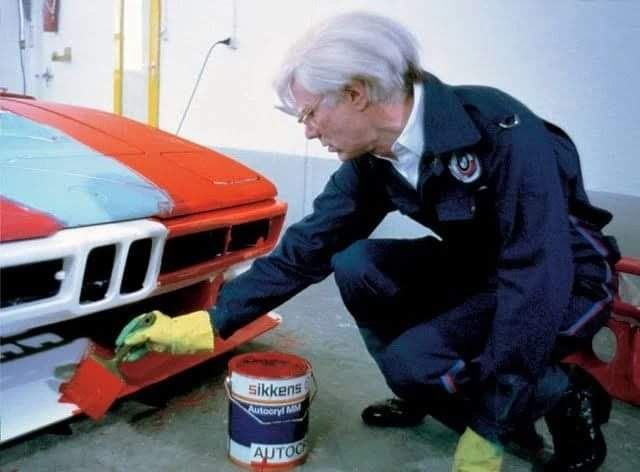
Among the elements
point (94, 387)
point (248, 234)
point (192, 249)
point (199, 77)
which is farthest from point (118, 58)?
point (94, 387)

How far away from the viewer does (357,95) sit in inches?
44.9

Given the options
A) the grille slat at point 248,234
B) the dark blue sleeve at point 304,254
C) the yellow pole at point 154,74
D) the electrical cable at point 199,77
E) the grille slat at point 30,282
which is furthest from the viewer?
the yellow pole at point 154,74

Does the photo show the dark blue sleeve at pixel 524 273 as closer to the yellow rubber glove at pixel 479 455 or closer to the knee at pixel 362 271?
the yellow rubber glove at pixel 479 455

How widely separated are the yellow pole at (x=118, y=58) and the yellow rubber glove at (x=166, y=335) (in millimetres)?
3116

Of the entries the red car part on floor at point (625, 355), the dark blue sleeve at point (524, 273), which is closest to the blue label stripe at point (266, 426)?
the dark blue sleeve at point (524, 273)

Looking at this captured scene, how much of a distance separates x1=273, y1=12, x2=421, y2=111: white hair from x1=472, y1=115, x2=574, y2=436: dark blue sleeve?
20cm

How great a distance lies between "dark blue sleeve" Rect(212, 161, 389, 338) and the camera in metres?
1.40

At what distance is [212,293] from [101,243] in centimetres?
51

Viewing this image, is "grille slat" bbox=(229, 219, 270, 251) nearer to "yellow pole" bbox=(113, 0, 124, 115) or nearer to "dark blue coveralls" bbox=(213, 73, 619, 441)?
"dark blue coveralls" bbox=(213, 73, 619, 441)

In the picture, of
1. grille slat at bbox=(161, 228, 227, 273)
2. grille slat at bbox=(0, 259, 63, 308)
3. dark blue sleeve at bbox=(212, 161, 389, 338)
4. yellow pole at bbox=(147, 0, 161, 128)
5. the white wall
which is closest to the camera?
grille slat at bbox=(0, 259, 63, 308)

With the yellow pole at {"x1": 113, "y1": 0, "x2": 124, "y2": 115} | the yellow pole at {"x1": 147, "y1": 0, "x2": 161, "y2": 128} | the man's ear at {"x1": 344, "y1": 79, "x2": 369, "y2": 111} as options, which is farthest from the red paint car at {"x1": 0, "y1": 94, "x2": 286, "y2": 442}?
the yellow pole at {"x1": 113, "y1": 0, "x2": 124, "y2": 115}

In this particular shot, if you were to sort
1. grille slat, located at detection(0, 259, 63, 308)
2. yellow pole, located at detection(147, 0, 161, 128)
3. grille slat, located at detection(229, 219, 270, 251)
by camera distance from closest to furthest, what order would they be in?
grille slat, located at detection(0, 259, 63, 308) < grille slat, located at detection(229, 219, 270, 251) < yellow pole, located at detection(147, 0, 161, 128)

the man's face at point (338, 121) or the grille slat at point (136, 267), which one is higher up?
the man's face at point (338, 121)

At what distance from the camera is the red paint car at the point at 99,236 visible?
1198mm
